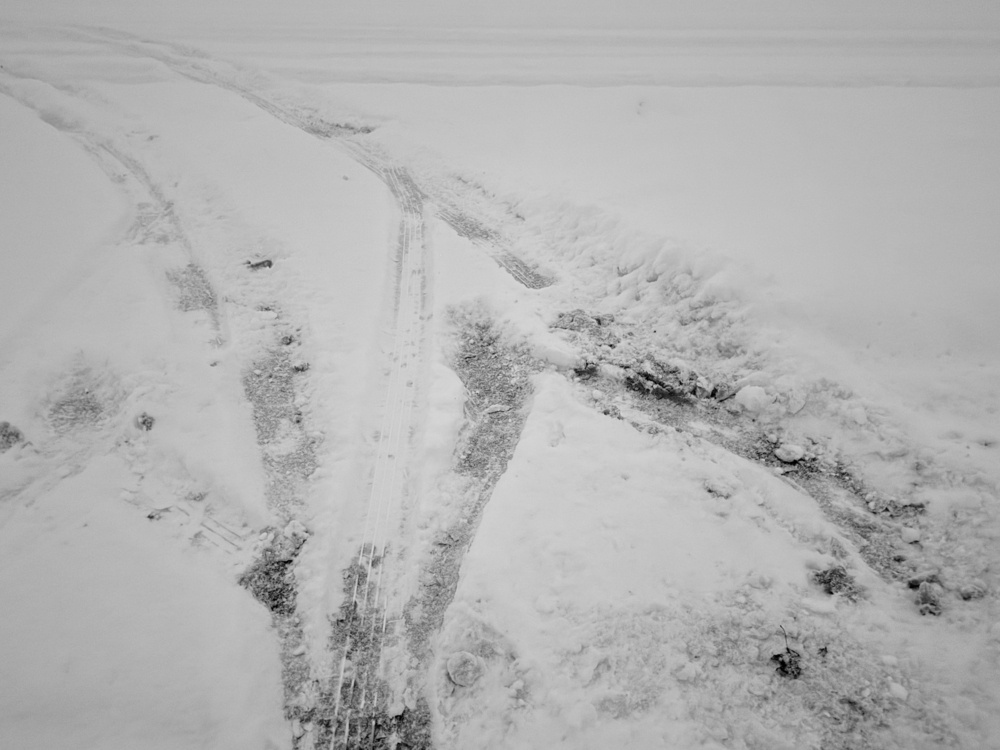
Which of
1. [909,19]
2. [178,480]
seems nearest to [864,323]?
[178,480]

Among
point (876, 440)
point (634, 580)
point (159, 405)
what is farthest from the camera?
point (159, 405)

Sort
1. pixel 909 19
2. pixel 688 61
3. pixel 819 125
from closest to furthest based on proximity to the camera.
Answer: pixel 819 125 → pixel 688 61 → pixel 909 19

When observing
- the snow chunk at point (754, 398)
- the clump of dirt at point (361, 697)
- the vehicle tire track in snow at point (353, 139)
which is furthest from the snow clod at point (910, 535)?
the vehicle tire track in snow at point (353, 139)

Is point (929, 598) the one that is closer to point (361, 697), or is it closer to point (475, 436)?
point (475, 436)

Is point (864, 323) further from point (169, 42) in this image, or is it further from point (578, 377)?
point (169, 42)

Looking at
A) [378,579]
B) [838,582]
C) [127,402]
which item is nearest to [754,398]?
[838,582]
